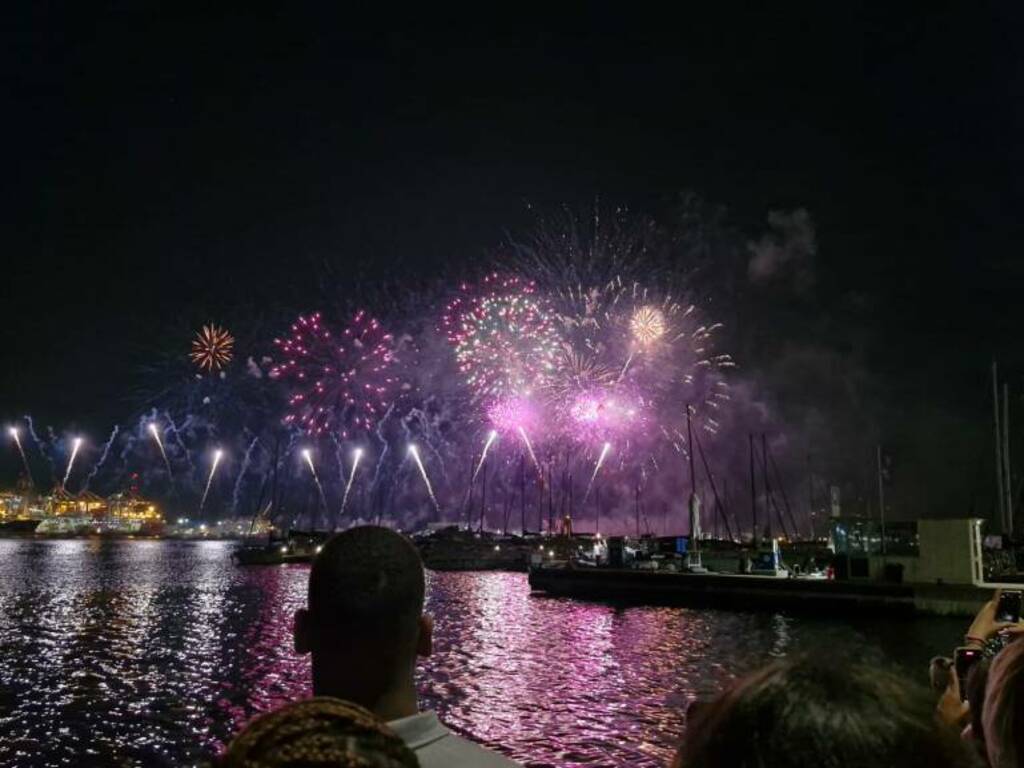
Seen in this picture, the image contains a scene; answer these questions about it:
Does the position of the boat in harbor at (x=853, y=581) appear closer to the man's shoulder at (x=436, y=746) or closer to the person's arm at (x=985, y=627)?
the person's arm at (x=985, y=627)

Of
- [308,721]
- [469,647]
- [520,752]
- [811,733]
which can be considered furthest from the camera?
[469,647]

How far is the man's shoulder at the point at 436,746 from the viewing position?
10.7 feet

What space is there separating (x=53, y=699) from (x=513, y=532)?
149m

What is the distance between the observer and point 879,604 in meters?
42.9

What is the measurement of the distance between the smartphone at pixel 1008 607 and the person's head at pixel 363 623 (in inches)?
186

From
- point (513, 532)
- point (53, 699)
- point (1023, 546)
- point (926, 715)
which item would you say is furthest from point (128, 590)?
point (513, 532)

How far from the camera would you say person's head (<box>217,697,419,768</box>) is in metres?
1.72

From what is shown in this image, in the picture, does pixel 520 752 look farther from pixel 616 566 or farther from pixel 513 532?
pixel 513 532

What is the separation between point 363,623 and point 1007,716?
2375 mm

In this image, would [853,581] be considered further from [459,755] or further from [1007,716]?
[459,755]

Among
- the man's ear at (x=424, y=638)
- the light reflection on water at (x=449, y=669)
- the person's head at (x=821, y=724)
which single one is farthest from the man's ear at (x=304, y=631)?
the light reflection on water at (x=449, y=669)

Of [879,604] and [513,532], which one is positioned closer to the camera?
[879,604]

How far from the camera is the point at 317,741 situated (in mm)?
1746

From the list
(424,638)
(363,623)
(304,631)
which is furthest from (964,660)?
(304,631)
